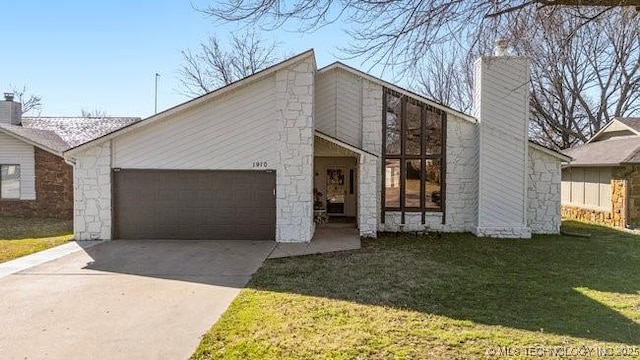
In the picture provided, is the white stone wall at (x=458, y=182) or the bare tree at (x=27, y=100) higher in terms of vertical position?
the bare tree at (x=27, y=100)

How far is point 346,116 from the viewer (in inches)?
598

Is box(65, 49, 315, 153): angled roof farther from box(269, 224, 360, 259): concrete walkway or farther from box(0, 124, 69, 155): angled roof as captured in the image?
box(0, 124, 69, 155): angled roof

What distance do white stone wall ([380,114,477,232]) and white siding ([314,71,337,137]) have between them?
12.7 feet

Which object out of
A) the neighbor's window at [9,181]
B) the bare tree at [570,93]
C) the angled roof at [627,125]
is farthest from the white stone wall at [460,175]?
the neighbor's window at [9,181]

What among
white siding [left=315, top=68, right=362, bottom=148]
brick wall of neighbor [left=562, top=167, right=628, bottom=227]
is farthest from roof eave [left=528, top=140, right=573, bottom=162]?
white siding [left=315, top=68, right=362, bottom=148]

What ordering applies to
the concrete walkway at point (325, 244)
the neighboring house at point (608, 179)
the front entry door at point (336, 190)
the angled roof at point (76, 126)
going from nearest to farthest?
the concrete walkway at point (325, 244) → the neighboring house at point (608, 179) → the front entry door at point (336, 190) → the angled roof at point (76, 126)

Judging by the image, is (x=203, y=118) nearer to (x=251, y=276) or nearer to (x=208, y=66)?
(x=251, y=276)

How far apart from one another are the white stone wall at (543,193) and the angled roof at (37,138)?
17620 millimetres

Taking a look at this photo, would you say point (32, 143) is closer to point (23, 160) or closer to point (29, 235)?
point (23, 160)

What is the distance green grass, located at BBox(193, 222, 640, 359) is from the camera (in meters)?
5.23

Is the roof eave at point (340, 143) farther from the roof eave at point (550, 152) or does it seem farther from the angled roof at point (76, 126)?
the angled roof at point (76, 126)

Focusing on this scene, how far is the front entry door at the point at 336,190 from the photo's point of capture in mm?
17734

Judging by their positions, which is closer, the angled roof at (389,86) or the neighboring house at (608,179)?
the angled roof at (389,86)

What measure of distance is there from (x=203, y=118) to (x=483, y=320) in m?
9.47
